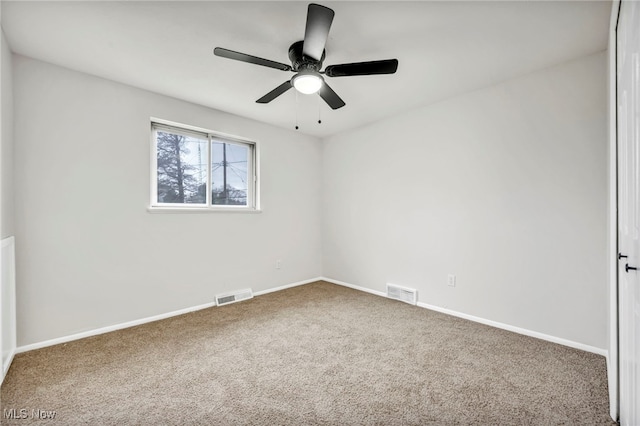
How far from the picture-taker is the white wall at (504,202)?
7.39 feet

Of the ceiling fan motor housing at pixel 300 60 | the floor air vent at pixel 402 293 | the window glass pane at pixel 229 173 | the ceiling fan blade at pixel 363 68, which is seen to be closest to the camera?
the ceiling fan blade at pixel 363 68

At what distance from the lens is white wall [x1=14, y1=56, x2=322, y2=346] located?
229cm

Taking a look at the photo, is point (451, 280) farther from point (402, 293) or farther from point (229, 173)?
point (229, 173)

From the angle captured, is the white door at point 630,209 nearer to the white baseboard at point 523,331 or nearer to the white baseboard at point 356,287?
the white baseboard at point 523,331

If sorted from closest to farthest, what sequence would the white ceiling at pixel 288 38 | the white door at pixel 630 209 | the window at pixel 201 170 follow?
the white door at pixel 630 209, the white ceiling at pixel 288 38, the window at pixel 201 170

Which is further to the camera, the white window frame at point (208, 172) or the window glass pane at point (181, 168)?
the window glass pane at point (181, 168)

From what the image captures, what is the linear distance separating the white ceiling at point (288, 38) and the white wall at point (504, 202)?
0.33 meters

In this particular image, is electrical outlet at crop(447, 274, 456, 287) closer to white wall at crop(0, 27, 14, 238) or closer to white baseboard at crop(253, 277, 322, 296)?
white baseboard at crop(253, 277, 322, 296)

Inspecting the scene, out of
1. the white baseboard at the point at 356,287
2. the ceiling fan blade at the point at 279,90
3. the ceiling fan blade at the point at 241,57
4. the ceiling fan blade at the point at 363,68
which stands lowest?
the white baseboard at the point at 356,287

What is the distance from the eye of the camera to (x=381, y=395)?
1.71 metres

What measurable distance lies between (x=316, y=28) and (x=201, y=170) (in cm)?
238

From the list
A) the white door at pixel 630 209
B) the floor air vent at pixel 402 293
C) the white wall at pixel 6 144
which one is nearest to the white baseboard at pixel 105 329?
the white wall at pixel 6 144

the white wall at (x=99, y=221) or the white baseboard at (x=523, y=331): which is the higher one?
the white wall at (x=99, y=221)

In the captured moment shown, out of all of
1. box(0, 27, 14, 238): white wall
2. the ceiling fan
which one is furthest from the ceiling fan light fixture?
box(0, 27, 14, 238): white wall
